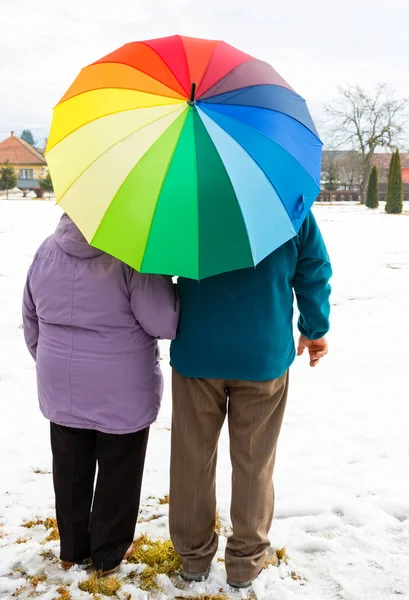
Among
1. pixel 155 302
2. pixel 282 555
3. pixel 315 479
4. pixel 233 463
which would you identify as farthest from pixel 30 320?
pixel 315 479

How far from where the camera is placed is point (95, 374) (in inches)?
83.5

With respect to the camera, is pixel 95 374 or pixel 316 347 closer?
pixel 95 374

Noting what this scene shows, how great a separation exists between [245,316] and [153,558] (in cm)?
109

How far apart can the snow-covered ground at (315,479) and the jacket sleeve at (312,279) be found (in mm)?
967

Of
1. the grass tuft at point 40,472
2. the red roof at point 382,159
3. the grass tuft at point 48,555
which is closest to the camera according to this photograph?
the grass tuft at point 48,555

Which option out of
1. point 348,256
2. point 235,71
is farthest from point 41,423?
point 348,256

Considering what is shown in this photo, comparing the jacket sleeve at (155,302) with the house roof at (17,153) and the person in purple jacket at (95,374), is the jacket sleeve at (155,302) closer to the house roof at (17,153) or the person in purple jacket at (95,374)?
the person in purple jacket at (95,374)

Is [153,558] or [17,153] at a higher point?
[17,153]

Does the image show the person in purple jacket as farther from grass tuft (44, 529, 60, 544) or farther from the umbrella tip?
the umbrella tip

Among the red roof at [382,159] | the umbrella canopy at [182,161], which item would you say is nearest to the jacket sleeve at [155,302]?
the umbrella canopy at [182,161]

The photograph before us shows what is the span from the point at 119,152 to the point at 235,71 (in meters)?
0.47

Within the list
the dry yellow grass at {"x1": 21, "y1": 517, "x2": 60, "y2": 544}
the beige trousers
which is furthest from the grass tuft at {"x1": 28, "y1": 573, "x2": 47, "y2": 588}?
the beige trousers

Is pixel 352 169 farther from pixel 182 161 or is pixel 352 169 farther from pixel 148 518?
pixel 182 161

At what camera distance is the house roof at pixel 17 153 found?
57031 mm
